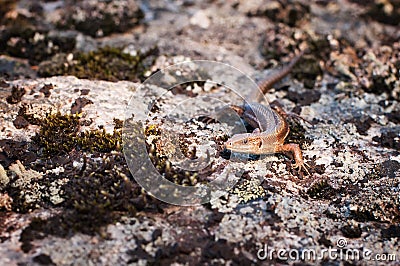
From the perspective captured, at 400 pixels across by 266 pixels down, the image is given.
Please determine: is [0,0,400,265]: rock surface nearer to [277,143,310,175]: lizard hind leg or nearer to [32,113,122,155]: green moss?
[32,113,122,155]: green moss

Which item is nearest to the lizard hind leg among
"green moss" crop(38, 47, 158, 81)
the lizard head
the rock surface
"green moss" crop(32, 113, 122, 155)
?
the rock surface

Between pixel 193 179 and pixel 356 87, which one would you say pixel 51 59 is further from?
pixel 356 87

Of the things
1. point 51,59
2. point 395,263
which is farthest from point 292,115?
point 51,59

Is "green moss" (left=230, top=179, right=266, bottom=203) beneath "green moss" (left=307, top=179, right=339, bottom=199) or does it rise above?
above

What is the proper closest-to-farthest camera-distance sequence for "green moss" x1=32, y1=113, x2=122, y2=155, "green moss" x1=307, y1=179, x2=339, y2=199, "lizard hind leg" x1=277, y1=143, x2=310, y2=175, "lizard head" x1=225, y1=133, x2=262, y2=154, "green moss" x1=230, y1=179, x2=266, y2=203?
"green moss" x1=230, y1=179, x2=266, y2=203
"green moss" x1=307, y1=179, x2=339, y2=199
"lizard head" x1=225, y1=133, x2=262, y2=154
"green moss" x1=32, y1=113, x2=122, y2=155
"lizard hind leg" x1=277, y1=143, x2=310, y2=175

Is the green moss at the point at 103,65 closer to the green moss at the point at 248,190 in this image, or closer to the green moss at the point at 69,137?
the green moss at the point at 69,137

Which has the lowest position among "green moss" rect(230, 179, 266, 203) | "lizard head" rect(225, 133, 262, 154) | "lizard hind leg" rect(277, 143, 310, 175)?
"green moss" rect(230, 179, 266, 203)

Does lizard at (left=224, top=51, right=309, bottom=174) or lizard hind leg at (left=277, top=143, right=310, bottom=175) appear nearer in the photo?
lizard at (left=224, top=51, right=309, bottom=174)
